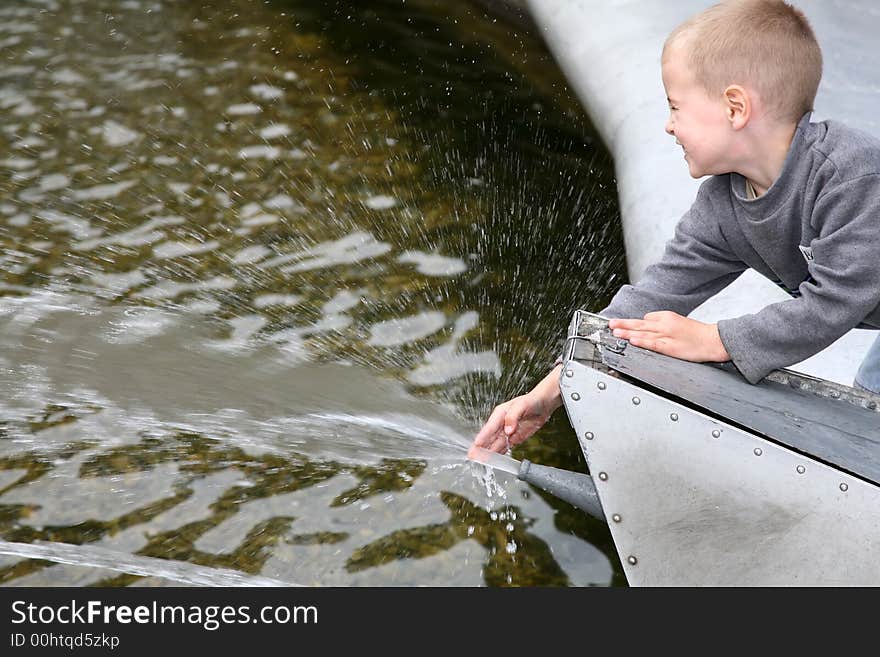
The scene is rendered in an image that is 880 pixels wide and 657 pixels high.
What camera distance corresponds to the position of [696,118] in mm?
1960

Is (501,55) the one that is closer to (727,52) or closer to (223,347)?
(223,347)

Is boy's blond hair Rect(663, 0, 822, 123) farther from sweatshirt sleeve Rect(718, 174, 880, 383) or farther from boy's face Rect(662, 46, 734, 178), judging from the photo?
sweatshirt sleeve Rect(718, 174, 880, 383)

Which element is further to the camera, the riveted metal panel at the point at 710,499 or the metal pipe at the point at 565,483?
Result: the metal pipe at the point at 565,483

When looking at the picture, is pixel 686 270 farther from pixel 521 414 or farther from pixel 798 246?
pixel 521 414

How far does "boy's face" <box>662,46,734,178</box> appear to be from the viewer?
194 centimetres

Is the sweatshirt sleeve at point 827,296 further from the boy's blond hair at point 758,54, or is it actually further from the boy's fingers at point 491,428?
the boy's fingers at point 491,428

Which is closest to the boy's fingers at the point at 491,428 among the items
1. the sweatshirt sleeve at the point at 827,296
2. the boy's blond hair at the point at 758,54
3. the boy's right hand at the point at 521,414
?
the boy's right hand at the point at 521,414

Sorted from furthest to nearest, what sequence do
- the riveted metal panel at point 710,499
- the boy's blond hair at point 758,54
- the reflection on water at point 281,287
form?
the reflection on water at point 281,287
the boy's blond hair at point 758,54
the riveted metal panel at point 710,499

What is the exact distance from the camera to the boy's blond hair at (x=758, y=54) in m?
1.90

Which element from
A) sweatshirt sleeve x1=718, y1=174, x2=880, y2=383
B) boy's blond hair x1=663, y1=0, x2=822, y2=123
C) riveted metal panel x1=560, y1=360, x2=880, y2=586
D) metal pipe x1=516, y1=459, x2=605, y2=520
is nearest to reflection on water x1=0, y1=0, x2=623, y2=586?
metal pipe x1=516, y1=459, x2=605, y2=520

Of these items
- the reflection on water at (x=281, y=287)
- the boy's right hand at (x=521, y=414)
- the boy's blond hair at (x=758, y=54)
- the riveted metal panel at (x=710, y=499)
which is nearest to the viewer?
the riveted metal panel at (x=710, y=499)

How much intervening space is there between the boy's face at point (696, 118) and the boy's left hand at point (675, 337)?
302 millimetres

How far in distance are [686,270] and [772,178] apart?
0.90ft

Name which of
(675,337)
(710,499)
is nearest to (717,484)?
(710,499)
